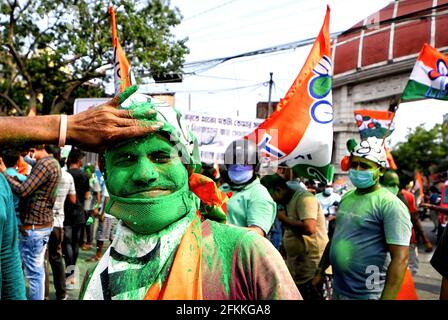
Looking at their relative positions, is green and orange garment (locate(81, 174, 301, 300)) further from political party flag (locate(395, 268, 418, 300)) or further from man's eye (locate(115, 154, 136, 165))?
political party flag (locate(395, 268, 418, 300))

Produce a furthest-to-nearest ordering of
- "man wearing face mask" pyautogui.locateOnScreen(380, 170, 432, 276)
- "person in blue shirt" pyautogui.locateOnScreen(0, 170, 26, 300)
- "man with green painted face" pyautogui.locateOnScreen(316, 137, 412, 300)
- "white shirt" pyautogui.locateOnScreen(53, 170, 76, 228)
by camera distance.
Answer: "man wearing face mask" pyautogui.locateOnScreen(380, 170, 432, 276)
"white shirt" pyautogui.locateOnScreen(53, 170, 76, 228)
"man with green painted face" pyautogui.locateOnScreen(316, 137, 412, 300)
"person in blue shirt" pyautogui.locateOnScreen(0, 170, 26, 300)

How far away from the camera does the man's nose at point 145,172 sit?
5.20 ft

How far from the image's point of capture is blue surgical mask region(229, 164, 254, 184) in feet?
13.0

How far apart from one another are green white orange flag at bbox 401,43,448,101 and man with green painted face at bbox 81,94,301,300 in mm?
3980

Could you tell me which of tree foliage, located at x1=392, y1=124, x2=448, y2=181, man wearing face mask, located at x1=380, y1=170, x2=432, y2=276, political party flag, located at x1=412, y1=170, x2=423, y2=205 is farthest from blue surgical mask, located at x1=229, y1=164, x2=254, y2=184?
tree foliage, located at x1=392, y1=124, x2=448, y2=181

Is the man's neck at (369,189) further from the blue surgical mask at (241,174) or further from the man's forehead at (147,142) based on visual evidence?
the man's forehead at (147,142)

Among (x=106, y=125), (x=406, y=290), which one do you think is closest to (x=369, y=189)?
(x=406, y=290)

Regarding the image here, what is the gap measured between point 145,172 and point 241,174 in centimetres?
241

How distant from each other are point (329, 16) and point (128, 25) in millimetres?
12468

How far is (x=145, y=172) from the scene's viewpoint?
5.19ft

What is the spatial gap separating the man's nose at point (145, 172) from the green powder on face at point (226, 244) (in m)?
0.27

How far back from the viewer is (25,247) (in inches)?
196

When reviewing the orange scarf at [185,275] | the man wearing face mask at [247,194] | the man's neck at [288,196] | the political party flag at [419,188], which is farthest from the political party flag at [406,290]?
the political party flag at [419,188]

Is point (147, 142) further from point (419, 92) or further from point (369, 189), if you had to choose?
point (419, 92)
